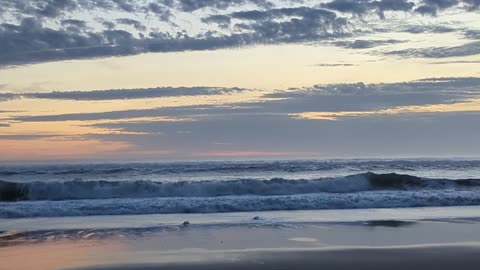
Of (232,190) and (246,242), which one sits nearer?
(246,242)

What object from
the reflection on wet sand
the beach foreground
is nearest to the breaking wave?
the beach foreground

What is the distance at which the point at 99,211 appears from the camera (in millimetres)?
17734

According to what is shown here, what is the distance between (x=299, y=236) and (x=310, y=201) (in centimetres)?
689

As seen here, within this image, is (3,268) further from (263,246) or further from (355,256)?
(355,256)

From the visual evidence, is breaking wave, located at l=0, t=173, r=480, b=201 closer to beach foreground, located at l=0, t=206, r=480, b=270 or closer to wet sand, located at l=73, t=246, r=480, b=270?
beach foreground, located at l=0, t=206, r=480, b=270

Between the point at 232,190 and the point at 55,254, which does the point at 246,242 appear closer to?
the point at 55,254

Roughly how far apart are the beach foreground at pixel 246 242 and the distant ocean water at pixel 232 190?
1860 millimetres

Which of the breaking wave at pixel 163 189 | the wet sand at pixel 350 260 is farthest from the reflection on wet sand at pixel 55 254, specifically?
the breaking wave at pixel 163 189

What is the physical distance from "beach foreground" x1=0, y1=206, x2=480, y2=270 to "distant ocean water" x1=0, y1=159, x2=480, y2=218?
6.10ft

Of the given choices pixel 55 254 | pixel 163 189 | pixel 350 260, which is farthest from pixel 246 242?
pixel 163 189

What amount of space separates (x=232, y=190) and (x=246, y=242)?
14.5 meters

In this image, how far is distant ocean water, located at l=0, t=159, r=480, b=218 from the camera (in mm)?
18375

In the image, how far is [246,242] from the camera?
1172 cm

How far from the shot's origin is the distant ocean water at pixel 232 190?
1838 cm
